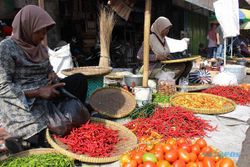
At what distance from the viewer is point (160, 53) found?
5641mm

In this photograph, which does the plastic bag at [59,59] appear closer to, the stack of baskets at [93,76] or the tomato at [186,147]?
the stack of baskets at [93,76]

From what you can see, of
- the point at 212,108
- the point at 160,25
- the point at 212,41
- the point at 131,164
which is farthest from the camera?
the point at 212,41

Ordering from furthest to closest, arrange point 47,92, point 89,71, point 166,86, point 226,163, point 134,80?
point 166,86
point 134,80
point 89,71
point 47,92
point 226,163

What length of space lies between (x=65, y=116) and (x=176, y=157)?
1.20 metres

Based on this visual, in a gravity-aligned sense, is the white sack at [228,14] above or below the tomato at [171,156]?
above

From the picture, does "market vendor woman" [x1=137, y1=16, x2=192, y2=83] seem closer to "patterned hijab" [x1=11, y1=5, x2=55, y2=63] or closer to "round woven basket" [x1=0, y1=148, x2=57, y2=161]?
"patterned hijab" [x1=11, y1=5, x2=55, y2=63]

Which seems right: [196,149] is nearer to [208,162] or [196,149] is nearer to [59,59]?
[208,162]

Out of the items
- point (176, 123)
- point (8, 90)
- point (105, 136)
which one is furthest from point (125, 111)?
point (8, 90)

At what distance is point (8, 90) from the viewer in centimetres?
275

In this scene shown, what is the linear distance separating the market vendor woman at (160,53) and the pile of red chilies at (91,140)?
264 centimetres

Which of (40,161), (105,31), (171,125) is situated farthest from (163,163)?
(105,31)

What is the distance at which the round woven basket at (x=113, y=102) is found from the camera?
3957 mm

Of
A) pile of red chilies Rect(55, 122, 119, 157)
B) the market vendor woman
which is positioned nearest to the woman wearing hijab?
pile of red chilies Rect(55, 122, 119, 157)

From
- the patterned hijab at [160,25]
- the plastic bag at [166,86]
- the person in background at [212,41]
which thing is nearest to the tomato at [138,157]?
the plastic bag at [166,86]
